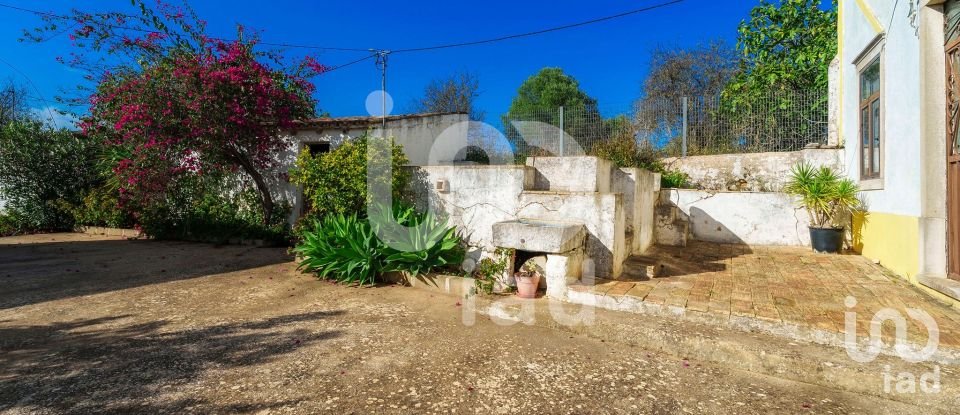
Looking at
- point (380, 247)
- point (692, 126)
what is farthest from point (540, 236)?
point (692, 126)

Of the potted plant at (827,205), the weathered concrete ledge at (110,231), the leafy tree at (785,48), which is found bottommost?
the weathered concrete ledge at (110,231)

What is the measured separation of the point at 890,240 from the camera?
5035 millimetres

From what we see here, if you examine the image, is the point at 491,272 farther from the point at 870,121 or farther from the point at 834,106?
the point at 834,106

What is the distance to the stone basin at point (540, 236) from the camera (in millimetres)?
4238

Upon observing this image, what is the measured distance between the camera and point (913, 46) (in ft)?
14.4

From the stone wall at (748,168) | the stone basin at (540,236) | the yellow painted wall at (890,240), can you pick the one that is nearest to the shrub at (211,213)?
the stone basin at (540,236)

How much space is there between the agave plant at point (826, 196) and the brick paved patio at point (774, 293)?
0.74m

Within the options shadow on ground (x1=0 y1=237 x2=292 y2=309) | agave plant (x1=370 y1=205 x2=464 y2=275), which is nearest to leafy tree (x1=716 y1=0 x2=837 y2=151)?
agave plant (x1=370 y1=205 x2=464 y2=275)

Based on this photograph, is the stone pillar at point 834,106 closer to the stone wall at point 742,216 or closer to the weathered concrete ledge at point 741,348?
the stone wall at point 742,216

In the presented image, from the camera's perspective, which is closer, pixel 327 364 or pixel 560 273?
pixel 327 364

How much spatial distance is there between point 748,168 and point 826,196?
219 cm

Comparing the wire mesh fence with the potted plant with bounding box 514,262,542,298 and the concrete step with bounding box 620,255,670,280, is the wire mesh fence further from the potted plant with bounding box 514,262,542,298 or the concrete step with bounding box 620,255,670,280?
the potted plant with bounding box 514,262,542,298

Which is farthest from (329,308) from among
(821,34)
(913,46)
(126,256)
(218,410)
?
(821,34)

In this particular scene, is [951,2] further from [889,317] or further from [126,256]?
[126,256]
